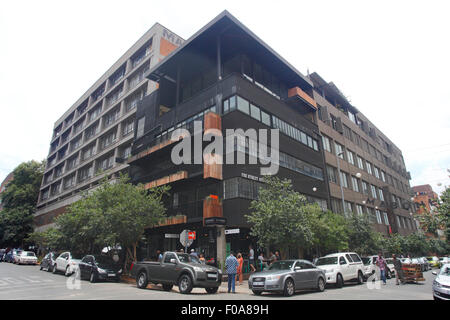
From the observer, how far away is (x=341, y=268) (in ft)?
47.8

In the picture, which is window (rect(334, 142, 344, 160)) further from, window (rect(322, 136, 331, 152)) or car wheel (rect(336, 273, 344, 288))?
car wheel (rect(336, 273, 344, 288))

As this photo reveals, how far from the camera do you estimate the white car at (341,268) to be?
14154mm

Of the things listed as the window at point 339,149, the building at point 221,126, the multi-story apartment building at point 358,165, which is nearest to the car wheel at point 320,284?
the building at point 221,126

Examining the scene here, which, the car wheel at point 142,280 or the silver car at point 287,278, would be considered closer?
the silver car at point 287,278

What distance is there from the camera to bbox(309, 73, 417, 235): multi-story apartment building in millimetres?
35375

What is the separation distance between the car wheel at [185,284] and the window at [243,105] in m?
14.2

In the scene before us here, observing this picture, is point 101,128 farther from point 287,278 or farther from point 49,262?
point 287,278

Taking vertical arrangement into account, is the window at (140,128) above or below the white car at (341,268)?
above

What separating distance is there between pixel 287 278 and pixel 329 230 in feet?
36.6

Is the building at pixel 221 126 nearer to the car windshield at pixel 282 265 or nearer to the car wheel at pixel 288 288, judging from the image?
the car windshield at pixel 282 265

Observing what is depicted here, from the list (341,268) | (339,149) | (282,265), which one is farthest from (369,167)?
(282,265)

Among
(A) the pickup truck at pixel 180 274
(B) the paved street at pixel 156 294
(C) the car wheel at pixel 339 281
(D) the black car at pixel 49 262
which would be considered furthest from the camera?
(D) the black car at pixel 49 262
